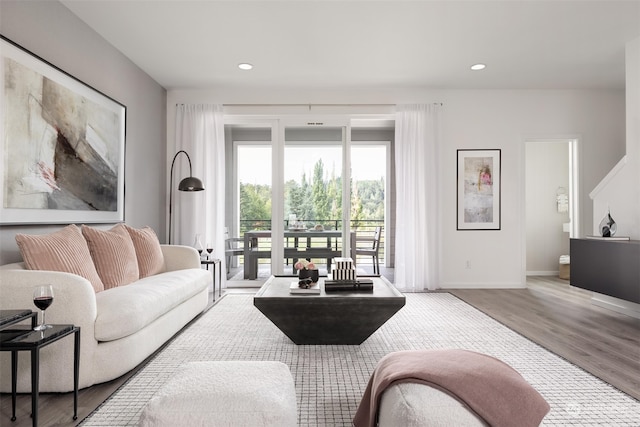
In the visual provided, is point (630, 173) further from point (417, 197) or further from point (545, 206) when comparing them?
point (545, 206)

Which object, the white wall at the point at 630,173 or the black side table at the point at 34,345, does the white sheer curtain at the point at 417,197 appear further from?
the black side table at the point at 34,345

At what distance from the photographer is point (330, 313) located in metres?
2.94

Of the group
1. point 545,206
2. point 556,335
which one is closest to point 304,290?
point 556,335

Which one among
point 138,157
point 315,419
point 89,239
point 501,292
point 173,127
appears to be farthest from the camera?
point 173,127

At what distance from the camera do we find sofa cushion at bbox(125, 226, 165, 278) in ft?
12.4

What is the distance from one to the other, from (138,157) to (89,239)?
74.7 inches

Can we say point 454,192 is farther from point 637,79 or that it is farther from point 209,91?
point 209,91

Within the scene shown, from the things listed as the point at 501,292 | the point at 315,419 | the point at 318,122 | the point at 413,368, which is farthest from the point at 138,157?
the point at 501,292

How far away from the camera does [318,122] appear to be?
5.76 meters

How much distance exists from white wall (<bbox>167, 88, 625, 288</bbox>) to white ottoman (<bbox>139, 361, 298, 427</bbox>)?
14.9ft

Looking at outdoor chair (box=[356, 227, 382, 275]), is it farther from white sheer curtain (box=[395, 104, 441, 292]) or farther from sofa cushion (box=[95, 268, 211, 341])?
sofa cushion (box=[95, 268, 211, 341])

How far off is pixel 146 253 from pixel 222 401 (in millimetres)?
2707

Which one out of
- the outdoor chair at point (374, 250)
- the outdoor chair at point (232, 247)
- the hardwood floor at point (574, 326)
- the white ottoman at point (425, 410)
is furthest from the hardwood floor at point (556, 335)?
the outdoor chair at point (232, 247)

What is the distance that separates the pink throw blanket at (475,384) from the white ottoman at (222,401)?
0.43 meters
